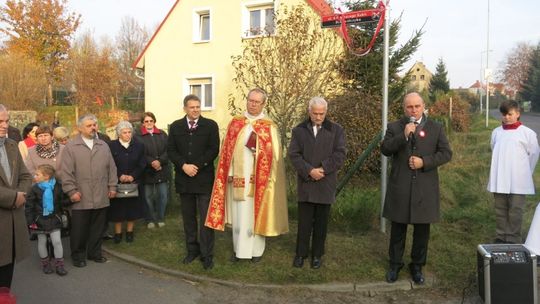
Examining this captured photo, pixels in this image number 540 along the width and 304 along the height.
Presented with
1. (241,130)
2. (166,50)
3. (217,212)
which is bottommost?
(217,212)

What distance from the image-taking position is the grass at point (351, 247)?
17.8 ft

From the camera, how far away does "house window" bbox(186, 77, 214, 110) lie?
20828mm

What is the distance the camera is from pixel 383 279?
5.28 meters

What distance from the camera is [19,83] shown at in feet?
88.5

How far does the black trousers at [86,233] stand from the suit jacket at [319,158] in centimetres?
261

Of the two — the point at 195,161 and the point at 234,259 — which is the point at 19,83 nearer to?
the point at 195,161

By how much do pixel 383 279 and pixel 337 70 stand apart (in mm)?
7192

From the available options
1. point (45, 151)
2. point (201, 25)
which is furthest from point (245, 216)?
point (201, 25)

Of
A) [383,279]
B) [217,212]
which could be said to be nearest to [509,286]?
[383,279]

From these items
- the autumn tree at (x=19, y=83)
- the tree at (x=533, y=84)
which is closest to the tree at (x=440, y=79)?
the tree at (x=533, y=84)

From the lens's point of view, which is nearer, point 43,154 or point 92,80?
point 43,154

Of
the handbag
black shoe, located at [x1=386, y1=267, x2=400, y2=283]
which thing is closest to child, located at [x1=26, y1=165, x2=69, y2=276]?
the handbag

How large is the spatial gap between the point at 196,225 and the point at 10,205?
95.0 inches

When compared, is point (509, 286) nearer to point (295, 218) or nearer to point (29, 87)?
point (295, 218)
